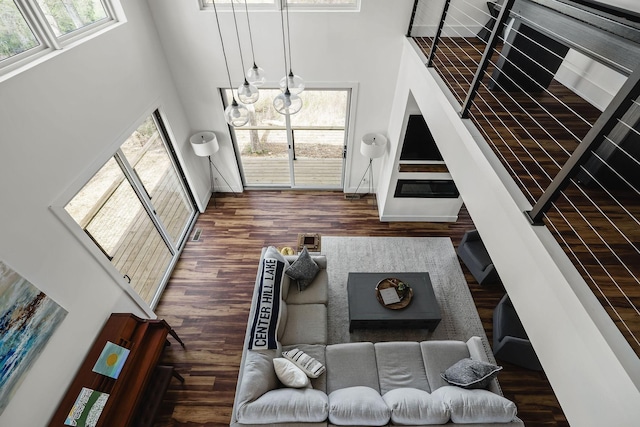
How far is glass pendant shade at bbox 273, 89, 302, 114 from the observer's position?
248 centimetres

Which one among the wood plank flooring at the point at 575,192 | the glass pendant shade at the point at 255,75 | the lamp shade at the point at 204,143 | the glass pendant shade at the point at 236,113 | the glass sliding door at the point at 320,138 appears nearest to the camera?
the wood plank flooring at the point at 575,192

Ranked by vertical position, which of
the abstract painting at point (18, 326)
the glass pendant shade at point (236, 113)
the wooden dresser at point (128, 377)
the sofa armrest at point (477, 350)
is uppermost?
the glass pendant shade at point (236, 113)

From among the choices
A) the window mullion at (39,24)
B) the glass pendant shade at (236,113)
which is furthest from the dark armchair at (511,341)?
the window mullion at (39,24)

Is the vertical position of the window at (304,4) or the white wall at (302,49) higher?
the window at (304,4)

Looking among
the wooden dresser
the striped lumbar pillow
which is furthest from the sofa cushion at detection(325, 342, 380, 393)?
the wooden dresser

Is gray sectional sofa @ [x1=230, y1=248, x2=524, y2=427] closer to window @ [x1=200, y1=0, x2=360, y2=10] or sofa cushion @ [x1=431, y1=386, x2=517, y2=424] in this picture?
sofa cushion @ [x1=431, y1=386, x2=517, y2=424]

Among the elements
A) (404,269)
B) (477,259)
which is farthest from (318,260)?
(477,259)

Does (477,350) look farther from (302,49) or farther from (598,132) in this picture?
(302,49)

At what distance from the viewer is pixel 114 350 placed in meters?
2.96

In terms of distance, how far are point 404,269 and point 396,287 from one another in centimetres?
89

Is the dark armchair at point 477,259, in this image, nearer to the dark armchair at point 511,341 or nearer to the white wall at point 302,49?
the dark armchair at point 511,341

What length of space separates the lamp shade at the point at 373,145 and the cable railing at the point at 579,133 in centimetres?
159

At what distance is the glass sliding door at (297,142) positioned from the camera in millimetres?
4977

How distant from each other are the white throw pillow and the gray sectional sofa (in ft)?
0.18
